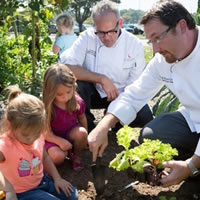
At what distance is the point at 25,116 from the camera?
1934 millimetres

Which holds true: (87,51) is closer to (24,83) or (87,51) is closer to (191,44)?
(191,44)

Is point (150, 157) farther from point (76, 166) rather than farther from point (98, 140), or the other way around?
point (76, 166)

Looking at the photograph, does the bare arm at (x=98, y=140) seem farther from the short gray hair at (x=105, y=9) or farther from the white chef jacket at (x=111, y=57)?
the short gray hair at (x=105, y=9)

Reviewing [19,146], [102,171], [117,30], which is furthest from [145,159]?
[117,30]

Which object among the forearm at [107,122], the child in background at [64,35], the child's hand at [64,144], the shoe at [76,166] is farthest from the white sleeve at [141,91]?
the child in background at [64,35]

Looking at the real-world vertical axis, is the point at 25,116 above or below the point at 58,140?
above

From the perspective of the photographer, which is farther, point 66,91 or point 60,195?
point 66,91

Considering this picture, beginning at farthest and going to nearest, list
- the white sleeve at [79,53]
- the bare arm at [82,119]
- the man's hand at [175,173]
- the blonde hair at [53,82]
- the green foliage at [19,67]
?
1. the green foliage at [19,67]
2. the white sleeve at [79,53]
3. the bare arm at [82,119]
4. the blonde hair at [53,82]
5. the man's hand at [175,173]

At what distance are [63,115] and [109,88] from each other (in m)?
0.55

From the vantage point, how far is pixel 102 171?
87.6 inches

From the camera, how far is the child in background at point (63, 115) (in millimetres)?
2598

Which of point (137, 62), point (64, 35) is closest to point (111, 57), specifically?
point (137, 62)

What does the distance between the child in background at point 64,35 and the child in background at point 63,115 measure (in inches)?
116

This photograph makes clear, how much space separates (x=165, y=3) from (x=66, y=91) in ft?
3.17
